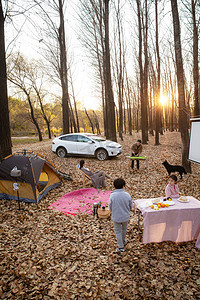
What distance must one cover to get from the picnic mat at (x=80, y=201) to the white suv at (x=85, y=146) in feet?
13.6

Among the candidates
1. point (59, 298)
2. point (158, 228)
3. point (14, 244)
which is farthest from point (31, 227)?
point (158, 228)

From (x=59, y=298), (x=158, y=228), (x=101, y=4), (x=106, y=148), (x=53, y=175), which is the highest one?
(x=101, y=4)

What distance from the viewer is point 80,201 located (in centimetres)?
633

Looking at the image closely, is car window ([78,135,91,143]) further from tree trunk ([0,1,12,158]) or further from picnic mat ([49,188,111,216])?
tree trunk ([0,1,12,158])

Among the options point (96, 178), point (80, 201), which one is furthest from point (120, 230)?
point (96, 178)

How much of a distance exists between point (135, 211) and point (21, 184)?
3.82m

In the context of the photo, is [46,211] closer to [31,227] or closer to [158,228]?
[31,227]

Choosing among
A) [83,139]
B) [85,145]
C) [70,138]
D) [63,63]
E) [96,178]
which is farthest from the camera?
[63,63]

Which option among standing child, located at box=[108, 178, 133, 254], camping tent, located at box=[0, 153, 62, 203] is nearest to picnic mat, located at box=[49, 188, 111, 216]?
camping tent, located at box=[0, 153, 62, 203]

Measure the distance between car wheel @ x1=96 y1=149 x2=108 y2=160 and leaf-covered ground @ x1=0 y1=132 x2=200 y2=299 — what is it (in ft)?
19.6

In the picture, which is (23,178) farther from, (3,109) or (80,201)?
(3,109)

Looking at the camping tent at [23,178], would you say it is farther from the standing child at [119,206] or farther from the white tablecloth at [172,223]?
the white tablecloth at [172,223]

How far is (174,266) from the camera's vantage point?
3434mm

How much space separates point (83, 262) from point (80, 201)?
276cm
